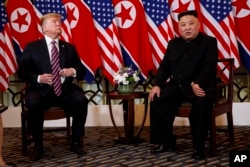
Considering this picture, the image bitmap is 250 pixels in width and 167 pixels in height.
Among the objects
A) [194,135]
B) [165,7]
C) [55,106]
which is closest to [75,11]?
[165,7]

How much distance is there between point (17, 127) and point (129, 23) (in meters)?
1.95

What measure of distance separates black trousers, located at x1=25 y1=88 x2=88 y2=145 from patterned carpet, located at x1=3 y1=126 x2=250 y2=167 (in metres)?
0.23

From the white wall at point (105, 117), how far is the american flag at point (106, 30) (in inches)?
22.7

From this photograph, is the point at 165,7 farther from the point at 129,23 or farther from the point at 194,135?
the point at 194,135

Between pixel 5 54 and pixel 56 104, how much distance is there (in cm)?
136

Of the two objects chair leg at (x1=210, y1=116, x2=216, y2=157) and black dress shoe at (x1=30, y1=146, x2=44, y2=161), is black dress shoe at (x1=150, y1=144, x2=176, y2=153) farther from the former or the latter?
black dress shoe at (x1=30, y1=146, x2=44, y2=161)

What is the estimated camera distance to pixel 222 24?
502 centimetres

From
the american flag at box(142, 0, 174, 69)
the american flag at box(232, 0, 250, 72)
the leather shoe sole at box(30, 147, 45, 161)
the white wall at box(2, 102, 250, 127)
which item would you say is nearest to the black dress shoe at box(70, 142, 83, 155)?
the leather shoe sole at box(30, 147, 45, 161)

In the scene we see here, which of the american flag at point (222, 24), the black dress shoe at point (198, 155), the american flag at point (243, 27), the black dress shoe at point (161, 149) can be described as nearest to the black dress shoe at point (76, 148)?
the black dress shoe at point (161, 149)

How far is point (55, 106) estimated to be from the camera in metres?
4.11

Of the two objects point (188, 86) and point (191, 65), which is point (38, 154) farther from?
point (191, 65)

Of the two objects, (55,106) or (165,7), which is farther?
(165,7)

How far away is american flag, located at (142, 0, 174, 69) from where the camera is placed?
16.8 ft

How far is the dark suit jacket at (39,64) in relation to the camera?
13.4 ft
